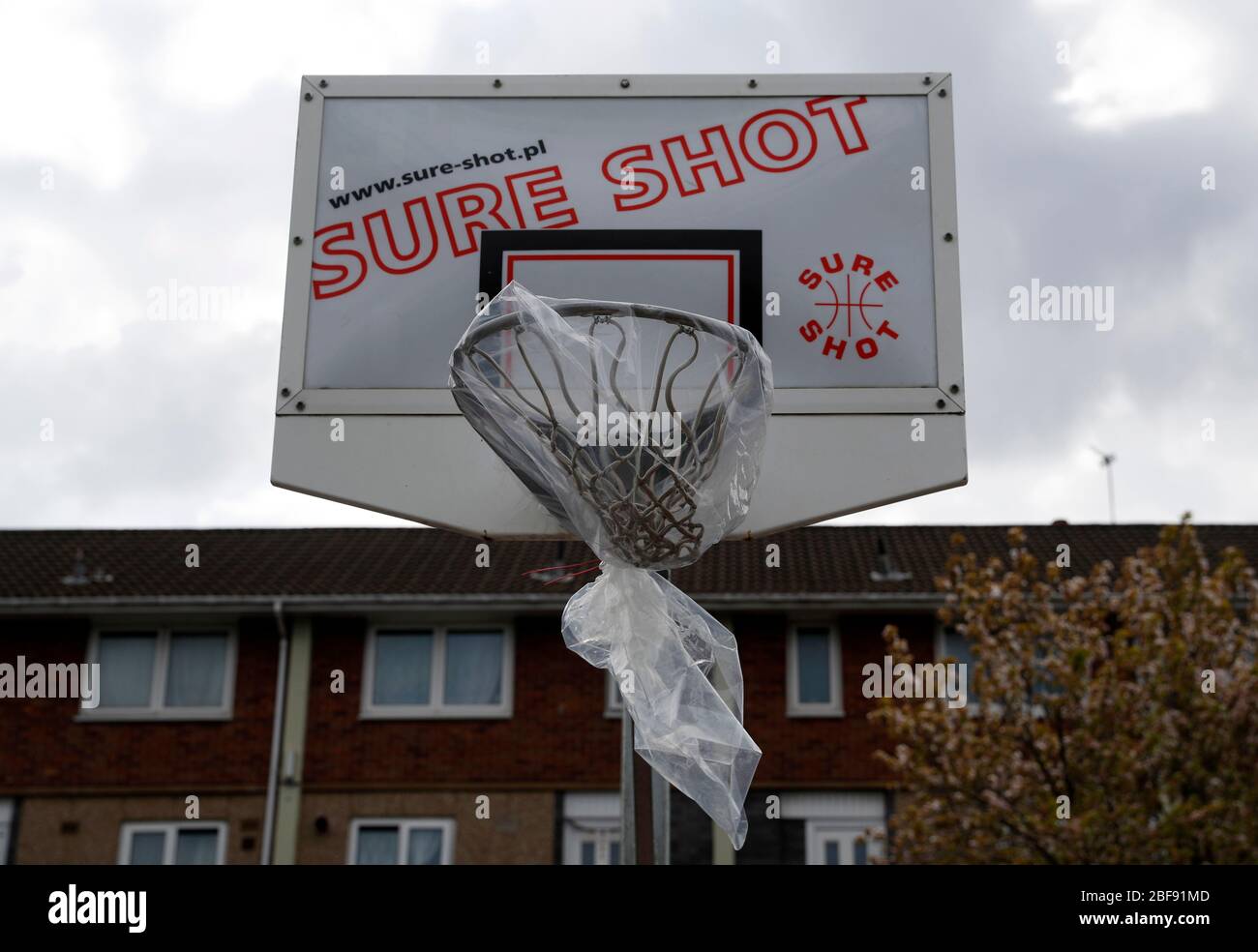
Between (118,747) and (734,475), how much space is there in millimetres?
15900

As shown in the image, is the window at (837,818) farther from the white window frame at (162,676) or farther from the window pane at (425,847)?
the white window frame at (162,676)

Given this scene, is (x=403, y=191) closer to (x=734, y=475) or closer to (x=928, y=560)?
(x=734, y=475)

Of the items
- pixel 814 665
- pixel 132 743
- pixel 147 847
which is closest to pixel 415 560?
pixel 132 743

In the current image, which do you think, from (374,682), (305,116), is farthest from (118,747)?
(305,116)

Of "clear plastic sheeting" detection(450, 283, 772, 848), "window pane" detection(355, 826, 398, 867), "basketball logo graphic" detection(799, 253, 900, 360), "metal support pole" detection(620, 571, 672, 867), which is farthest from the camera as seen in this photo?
"window pane" detection(355, 826, 398, 867)

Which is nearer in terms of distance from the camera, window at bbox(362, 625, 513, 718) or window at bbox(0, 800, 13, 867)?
window at bbox(0, 800, 13, 867)

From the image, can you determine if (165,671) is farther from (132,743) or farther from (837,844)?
(837,844)

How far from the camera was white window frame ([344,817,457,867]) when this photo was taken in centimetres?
1775

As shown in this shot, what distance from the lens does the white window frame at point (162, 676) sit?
18.4 meters

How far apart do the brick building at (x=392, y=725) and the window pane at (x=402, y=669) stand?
0.03 m

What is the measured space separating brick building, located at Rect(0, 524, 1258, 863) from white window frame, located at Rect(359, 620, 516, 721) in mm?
27

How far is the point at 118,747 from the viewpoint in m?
18.3

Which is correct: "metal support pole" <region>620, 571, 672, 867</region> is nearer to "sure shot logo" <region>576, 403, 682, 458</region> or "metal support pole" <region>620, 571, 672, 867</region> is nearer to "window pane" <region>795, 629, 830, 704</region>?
"sure shot logo" <region>576, 403, 682, 458</region>

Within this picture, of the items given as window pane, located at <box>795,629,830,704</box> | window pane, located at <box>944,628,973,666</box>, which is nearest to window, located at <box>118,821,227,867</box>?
window pane, located at <box>795,629,830,704</box>
